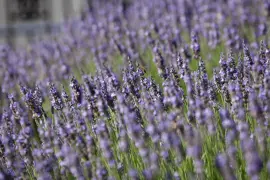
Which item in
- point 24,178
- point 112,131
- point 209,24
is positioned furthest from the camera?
point 209,24

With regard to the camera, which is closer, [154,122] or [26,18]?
[154,122]

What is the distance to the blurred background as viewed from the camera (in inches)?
528

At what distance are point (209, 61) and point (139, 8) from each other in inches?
134

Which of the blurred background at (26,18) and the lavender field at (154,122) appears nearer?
the lavender field at (154,122)

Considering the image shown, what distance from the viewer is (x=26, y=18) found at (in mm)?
13750

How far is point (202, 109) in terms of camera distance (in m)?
2.62

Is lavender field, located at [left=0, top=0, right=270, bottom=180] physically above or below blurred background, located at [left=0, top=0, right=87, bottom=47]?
below

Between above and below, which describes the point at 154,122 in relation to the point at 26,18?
below

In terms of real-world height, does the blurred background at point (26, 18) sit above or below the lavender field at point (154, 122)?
above

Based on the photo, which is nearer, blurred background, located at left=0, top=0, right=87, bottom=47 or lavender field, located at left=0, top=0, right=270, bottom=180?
lavender field, located at left=0, top=0, right=270, bottom=180

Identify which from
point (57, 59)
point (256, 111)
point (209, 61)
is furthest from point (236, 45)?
point (57, 59)

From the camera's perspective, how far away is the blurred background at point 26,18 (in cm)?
1341

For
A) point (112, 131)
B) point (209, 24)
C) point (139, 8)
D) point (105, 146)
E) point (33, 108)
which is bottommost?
point (105, 146)

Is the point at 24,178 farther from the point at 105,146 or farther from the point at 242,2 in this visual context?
the point at 242,2
